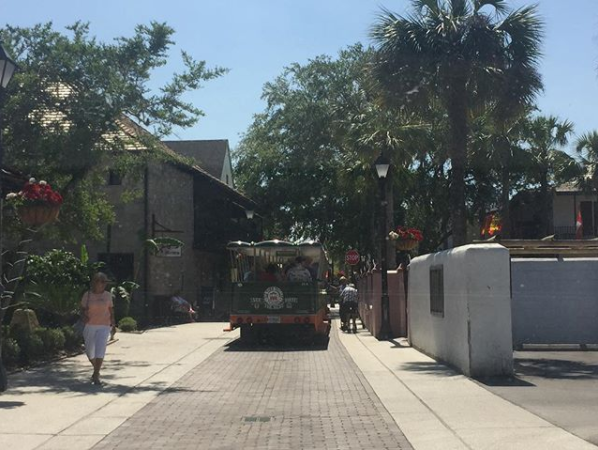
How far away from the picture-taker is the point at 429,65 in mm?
16422

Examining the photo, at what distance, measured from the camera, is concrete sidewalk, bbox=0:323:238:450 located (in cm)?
822

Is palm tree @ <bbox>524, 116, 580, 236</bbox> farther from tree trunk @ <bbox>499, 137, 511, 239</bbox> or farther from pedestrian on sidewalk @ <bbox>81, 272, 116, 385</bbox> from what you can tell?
pedestrian on sidewalk @ <bbox>81, 272, 116, 385</bbox>

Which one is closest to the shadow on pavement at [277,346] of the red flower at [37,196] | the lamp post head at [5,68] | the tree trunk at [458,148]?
the tree trunk at [458,148]

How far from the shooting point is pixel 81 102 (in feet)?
47.4

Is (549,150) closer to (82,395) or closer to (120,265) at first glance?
(120,265)

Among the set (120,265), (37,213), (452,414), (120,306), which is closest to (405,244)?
(120,306)

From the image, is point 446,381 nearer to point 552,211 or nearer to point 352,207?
point 352,207

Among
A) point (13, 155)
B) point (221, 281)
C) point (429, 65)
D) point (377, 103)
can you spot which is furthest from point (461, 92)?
point (221, 281)

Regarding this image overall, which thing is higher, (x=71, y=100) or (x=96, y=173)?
(x=71, y=100)

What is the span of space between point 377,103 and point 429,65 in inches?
64.7

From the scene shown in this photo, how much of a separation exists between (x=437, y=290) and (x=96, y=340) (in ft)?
20.9

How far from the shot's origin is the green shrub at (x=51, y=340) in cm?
1496

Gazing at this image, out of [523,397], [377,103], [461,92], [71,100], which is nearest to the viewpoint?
[523,397]

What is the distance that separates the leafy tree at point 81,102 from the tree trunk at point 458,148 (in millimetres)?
4996
